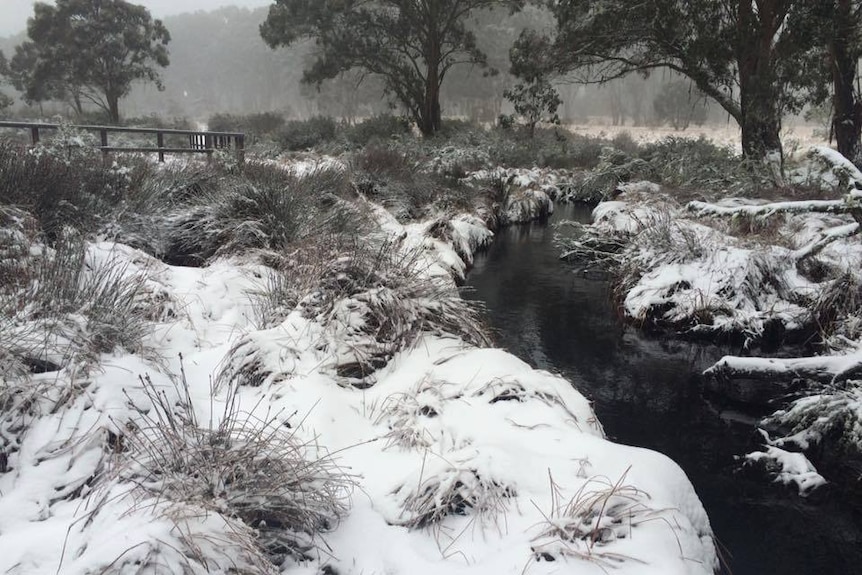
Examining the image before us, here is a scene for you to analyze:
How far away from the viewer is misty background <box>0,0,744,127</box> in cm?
4784

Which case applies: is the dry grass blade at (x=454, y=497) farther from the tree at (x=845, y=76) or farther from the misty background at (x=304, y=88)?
the misty background at (x=304, y=88)

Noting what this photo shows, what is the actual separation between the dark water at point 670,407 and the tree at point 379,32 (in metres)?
15.9

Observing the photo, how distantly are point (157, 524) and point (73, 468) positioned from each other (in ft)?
2.76

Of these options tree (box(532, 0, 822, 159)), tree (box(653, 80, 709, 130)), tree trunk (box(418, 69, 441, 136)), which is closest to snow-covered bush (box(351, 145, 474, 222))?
tree (box(532, 0, 822, 159))

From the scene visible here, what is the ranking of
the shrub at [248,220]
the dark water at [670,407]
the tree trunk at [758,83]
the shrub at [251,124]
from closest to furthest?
the dark water at [670,407]
the shrub at [248,220]
the tree trunk at [758,83]
the shrub at [251,124]

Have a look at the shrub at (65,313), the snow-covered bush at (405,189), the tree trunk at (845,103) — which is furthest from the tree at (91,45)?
the tree trunk at (845,103)

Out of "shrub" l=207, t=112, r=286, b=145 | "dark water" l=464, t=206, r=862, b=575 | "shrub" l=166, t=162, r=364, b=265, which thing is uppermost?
"shrub" l=207, t=112, r=286, b=145

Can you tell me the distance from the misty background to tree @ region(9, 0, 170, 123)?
5.54 m

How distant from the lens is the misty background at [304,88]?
4784cm

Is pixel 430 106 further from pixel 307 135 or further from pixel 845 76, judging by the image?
pixel 845 76

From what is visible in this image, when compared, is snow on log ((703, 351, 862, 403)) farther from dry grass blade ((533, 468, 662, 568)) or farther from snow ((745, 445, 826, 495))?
dry grass blade ((533, 468, 662, 568))

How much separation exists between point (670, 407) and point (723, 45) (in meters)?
12.2

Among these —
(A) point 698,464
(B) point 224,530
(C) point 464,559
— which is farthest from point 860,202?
(B) point 224,530

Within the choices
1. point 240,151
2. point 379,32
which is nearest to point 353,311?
point 240,151
